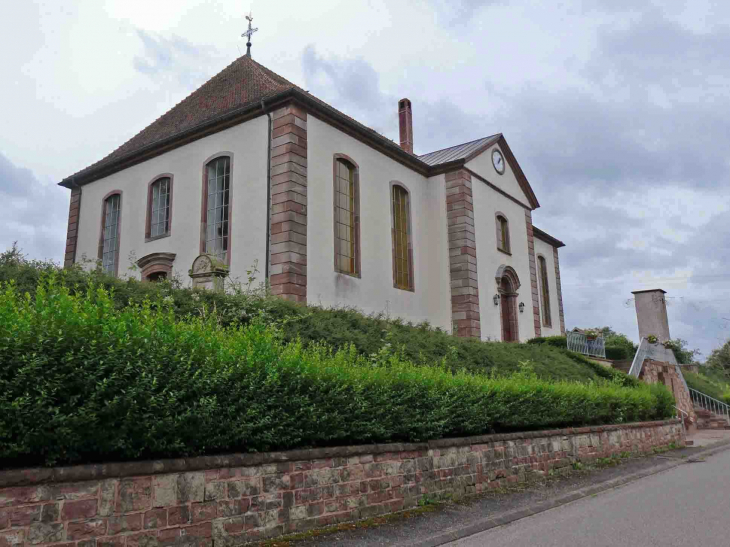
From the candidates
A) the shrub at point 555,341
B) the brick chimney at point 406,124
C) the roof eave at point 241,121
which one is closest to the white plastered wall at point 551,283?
the shrub at point 555,341

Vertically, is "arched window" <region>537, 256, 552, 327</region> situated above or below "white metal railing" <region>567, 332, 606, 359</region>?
above

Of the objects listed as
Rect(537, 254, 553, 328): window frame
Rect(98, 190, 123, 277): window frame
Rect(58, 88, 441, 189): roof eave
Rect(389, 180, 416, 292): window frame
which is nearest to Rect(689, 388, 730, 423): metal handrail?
Rect(537, 254, 553, 328): window frame

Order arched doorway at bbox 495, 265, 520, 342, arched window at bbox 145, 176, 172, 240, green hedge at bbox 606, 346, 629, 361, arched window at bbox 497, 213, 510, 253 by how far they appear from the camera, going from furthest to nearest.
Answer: arched window at bbox 497, 213, 510, 253 < arched doorway at bbox 495, 265, 520, 342 < green hedge at bbox 606, 346, 629, 361 < arched window at bbox 145, 176, 172, 240

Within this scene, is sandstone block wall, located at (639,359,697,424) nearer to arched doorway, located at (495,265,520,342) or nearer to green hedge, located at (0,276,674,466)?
arched doorway, located at (495,265,520,342)

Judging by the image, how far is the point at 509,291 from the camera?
1014 inches

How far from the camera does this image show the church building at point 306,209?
57.2 ft

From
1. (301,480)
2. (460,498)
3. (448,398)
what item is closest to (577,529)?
(460,498)

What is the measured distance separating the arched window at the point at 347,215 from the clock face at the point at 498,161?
8.53 meters

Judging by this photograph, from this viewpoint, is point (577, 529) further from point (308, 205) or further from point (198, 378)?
point (308, 205)

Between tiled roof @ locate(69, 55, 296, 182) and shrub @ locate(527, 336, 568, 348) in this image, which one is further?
shrub @ locate(527, 336, 568, 348)

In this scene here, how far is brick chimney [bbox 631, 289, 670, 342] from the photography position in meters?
31.3

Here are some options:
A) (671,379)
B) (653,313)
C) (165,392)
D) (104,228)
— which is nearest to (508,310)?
(671,379)

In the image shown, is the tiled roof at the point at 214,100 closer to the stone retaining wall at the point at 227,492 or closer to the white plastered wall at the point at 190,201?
the white plastered wall at the point at 190,201

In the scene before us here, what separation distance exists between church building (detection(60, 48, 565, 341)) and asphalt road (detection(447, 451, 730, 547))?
9.25 m
